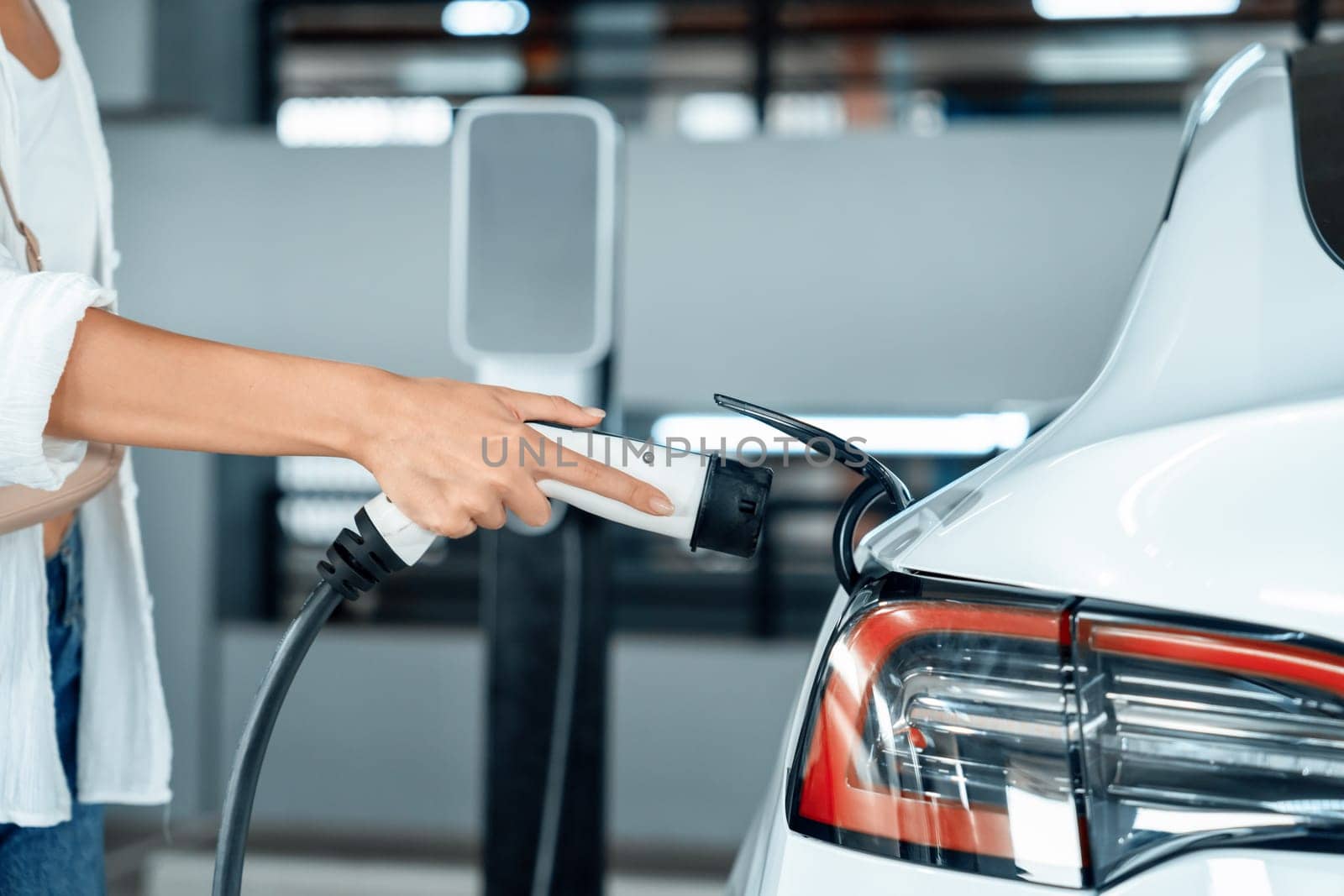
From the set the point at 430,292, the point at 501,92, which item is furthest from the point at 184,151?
the point at 501,92

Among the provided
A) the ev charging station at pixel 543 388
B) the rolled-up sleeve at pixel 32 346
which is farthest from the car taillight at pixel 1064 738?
the ev charging station at pixel 543 388

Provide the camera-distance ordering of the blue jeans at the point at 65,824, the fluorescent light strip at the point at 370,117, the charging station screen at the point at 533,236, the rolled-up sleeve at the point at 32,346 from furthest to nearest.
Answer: the fluorescent light strip at the point at 370,117
the charging station screen at the point at 533,236
the blue jeans at the point at 65,824
the rolled-up sleeve at the point at 32,346

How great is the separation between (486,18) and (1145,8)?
7.27 feet

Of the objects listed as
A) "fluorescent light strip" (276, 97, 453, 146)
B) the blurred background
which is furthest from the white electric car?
"fluorescent light strip" (276, 97, 453, 146)

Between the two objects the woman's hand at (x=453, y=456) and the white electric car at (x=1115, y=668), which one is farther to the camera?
the woman's hand at (x=453, y=456)

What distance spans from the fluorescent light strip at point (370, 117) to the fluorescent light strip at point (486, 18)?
11.0 inches

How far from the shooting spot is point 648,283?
10.7 feet

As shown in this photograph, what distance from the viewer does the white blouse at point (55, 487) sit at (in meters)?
0.76

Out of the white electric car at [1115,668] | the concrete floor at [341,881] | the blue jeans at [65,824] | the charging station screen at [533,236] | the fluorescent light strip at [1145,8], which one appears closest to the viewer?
the white electric car at [1115,668]

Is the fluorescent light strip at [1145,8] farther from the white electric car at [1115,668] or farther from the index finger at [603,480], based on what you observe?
the index finger at [603,480]

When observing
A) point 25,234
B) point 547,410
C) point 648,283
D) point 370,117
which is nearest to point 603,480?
point 547,410

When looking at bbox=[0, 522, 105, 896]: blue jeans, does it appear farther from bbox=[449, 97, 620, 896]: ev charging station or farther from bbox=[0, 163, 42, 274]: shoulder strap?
bbox=[449, 97, 620, 896]: ev charging station

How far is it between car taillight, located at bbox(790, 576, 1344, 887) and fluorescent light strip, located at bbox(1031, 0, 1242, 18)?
12.1 feet

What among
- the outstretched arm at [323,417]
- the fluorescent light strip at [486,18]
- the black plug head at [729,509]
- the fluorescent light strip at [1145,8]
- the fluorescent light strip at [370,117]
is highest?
the fluorescent light strip at [486,18]
